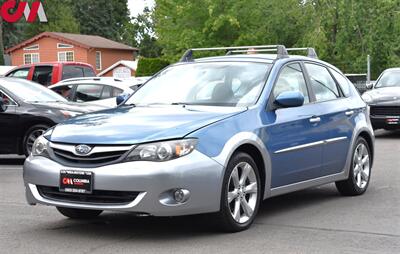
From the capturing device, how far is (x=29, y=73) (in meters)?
21.0

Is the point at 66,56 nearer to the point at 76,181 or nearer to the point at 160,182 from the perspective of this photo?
the point at 76,181

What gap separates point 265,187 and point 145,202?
1.45 metres

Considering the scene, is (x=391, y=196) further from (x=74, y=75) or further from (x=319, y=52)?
(x=319, y=52)

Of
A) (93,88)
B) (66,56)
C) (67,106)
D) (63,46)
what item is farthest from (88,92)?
(66,56)

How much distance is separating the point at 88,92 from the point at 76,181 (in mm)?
10199

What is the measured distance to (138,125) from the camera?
6.01 metres

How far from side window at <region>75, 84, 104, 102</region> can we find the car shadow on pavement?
877 centimetres

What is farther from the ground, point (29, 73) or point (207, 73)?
point (207, 73)

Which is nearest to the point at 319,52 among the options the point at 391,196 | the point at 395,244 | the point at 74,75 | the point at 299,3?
the point at 299,3

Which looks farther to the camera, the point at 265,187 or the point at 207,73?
the point at 207,73

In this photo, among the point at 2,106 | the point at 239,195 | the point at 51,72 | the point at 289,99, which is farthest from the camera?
the point at 51,72

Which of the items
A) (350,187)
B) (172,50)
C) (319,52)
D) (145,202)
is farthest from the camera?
(172,50)

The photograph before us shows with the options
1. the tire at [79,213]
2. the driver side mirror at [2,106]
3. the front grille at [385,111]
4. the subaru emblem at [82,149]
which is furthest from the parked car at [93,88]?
the subaru emblem at [82,149]

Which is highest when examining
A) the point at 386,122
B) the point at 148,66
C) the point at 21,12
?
the point at 21,12
